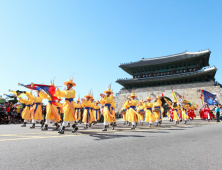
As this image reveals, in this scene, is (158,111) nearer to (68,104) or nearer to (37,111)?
(68,104)

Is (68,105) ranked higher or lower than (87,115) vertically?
higher

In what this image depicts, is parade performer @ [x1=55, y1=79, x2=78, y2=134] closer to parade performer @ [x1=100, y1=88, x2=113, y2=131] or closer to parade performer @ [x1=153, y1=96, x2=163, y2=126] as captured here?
parade performer @ [x1=100, y1=88, x2=113, y2=131]

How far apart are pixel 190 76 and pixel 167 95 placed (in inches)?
198

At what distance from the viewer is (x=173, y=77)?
27797mm

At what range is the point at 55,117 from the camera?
6.73 m

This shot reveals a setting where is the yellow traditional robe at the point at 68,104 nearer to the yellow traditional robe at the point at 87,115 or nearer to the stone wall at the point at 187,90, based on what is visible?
the yellow traditional robe at the point at 87,115

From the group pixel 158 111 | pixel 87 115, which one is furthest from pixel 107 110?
pixel 158 111

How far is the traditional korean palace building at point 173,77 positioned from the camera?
25.7 m

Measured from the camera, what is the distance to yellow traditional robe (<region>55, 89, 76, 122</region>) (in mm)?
5676

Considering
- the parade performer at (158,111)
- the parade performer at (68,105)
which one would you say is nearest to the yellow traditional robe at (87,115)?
the parade performer at (68,105)

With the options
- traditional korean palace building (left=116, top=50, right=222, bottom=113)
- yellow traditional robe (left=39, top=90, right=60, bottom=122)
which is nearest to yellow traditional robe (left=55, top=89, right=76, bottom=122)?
yellow traditional robe (left=39, top=90, right=60, bottom=122)

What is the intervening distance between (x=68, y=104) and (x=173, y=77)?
25603 mm

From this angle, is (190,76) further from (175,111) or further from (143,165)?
(143,165)

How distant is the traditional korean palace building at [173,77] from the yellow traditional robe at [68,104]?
23.3m
